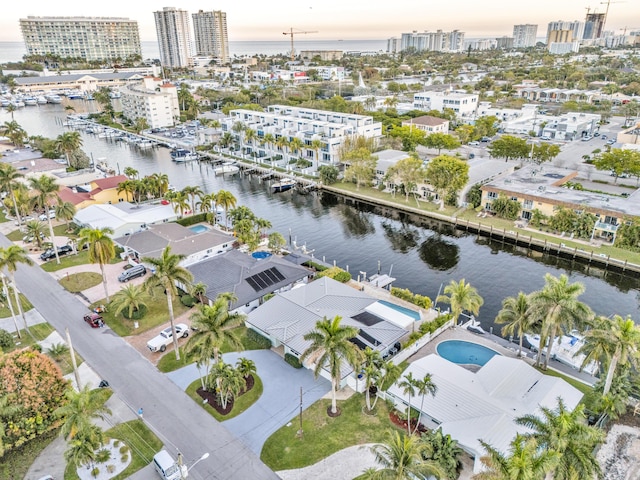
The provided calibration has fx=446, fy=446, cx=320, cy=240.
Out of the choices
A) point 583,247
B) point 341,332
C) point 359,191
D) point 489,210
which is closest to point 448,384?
point 341,332

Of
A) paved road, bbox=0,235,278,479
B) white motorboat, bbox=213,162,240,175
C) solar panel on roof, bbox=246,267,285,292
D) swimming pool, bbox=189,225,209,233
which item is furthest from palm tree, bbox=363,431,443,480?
white motorboat, bbox=213,162,240,175

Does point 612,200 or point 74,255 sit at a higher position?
point 612,200

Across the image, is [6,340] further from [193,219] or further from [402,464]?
[402,464]

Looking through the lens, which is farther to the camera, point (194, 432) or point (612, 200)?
point (612, 200)

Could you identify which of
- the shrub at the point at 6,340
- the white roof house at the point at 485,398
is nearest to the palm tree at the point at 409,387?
the white roof house at the point at 485,398

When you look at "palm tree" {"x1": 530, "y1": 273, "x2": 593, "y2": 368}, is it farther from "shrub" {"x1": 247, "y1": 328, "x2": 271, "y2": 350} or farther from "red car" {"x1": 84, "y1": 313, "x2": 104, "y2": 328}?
"red car" {"x1": 84, "y1": 313, "x2": 104, "y2": 328}

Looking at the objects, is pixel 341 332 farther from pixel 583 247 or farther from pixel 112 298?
pixel 583 247

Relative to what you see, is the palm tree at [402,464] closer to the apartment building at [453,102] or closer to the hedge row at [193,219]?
the hedge row at [193,219]
